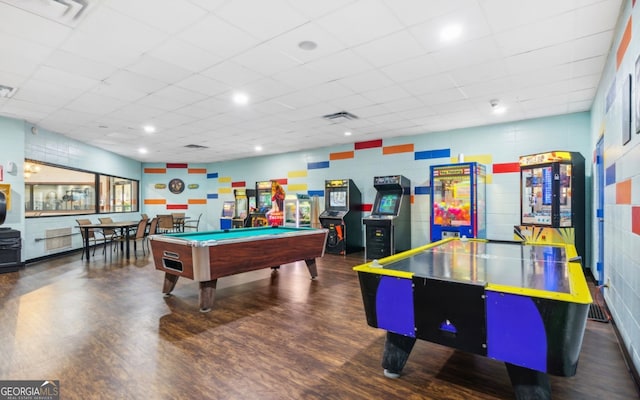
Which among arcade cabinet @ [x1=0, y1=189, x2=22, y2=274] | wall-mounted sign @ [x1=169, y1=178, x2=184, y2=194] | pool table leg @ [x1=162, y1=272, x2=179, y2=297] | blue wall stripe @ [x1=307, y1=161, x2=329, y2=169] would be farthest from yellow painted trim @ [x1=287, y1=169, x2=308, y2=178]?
arcade cabinet @ [x1=0, y1=189, x2=22, y2=274]

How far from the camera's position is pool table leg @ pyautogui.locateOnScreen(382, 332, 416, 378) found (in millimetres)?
2215

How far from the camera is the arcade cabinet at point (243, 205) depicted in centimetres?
959

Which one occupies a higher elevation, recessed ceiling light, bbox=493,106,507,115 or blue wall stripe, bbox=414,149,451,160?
recessed ceiling light, bbox=493,106,507,115

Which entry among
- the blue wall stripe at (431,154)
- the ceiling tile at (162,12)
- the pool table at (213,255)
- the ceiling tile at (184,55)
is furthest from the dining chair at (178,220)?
the ceiling tile at (162,12)

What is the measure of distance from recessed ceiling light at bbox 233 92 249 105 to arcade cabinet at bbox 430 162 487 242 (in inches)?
138

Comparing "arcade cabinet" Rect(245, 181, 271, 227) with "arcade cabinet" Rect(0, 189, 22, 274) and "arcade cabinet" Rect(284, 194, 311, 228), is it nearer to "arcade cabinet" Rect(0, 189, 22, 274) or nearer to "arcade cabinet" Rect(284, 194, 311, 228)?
"arcade cabinet" Rect(284, 194, 311, 228)

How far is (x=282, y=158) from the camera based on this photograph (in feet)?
31.1

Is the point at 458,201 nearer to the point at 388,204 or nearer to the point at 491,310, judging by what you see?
the point at 388,204

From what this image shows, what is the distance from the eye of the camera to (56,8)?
2564mm

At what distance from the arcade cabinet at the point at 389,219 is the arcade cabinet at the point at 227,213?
5265mm

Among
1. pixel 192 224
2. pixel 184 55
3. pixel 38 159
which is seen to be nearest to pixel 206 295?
pixel 184 55

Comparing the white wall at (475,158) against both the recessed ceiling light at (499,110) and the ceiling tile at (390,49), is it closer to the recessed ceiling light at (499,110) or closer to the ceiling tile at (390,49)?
the recessed ceiling light at (499,110)

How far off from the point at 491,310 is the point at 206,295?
291 cm

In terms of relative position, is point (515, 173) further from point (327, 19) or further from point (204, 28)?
point (204, 28)
